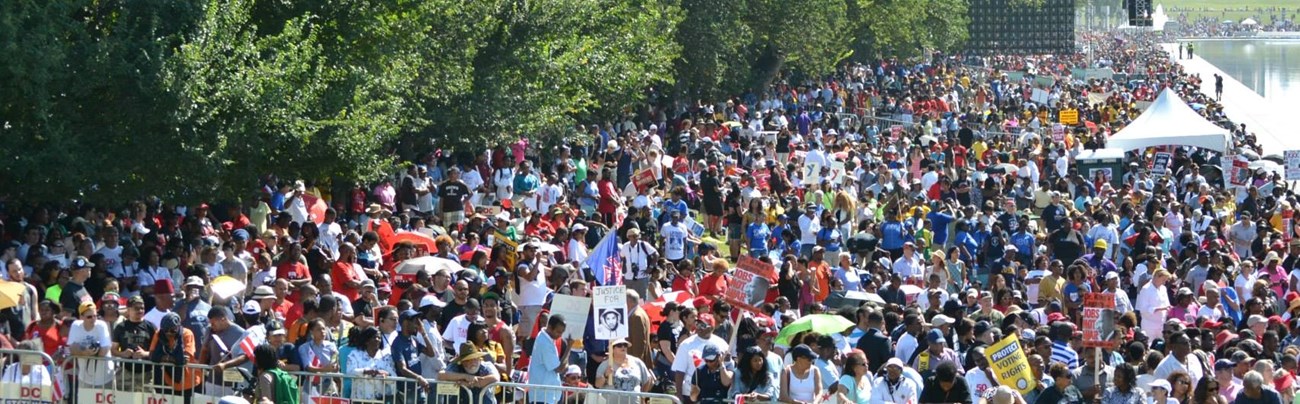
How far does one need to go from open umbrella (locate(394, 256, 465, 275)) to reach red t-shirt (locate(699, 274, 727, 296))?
2328 mm

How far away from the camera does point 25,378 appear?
14.7 metres

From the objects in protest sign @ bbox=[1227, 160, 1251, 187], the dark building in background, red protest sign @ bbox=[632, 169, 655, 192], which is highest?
the dark building in background

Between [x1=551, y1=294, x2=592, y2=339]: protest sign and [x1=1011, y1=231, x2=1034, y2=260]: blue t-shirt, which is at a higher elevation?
[x1=1011, y1=231, x2=1034, y2=260]: blue t-shirt

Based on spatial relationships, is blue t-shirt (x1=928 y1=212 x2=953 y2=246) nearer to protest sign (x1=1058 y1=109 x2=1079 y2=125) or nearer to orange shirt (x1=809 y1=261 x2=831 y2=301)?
orange shirt (x1=809 y1=261 x2=831 y2=301)

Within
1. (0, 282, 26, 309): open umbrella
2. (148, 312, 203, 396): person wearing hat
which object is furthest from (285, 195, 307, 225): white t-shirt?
(148, 312, 203, 396): person wearing hat

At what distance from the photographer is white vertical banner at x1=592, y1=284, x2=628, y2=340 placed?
15.5 meters

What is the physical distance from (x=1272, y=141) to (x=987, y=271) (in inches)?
1611

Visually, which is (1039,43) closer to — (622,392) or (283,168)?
(283,168)

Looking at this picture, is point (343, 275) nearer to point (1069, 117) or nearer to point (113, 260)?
point (113, 260)

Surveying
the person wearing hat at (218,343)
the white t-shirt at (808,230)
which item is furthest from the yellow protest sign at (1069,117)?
the person wearing hat at (218,343)

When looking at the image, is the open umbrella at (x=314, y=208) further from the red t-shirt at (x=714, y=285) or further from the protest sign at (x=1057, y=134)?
the protest sign at (x=1057, y=134)

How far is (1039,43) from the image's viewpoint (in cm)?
8100

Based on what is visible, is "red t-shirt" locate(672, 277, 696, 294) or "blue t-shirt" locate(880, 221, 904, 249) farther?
"blue t-shirt" locate(880, 221, 904, 249)

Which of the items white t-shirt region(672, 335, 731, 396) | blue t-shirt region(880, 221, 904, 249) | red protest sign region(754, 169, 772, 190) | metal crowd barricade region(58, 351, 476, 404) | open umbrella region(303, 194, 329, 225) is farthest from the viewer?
red protest sign region(754, 169, 772, 190)
